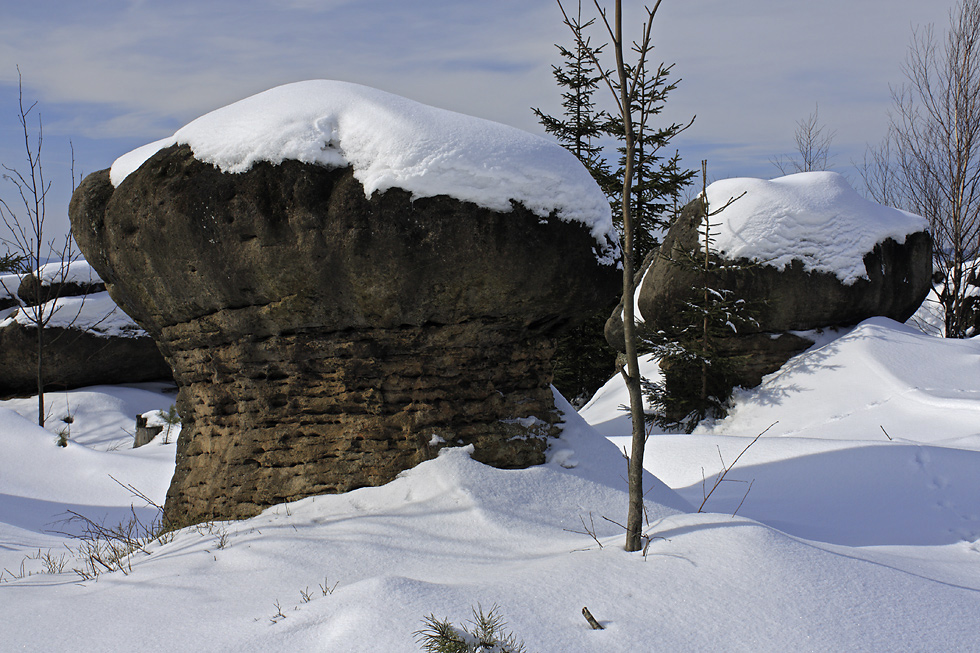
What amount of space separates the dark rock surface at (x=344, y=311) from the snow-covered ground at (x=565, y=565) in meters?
0.32

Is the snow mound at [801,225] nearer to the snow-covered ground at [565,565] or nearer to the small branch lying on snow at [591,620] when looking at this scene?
the snow-covered ground at [565,565]

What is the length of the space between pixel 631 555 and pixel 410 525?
4.37ft

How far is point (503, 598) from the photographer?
289cm

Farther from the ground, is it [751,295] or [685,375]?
[751,295]

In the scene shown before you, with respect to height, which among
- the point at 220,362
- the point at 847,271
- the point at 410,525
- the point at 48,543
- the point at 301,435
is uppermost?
the point at 847,271

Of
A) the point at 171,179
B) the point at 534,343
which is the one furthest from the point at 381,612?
the point at 171,179

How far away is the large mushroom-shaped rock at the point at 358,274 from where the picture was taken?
455 cm

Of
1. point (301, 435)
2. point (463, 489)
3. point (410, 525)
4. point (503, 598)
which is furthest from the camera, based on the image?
point (301, 435)

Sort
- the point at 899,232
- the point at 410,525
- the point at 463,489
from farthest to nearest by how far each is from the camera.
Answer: the point at 899,232, the point at 463,489, the point at 410,525

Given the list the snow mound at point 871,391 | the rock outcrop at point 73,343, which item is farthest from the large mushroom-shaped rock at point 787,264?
the rock outcrop at point 73,343

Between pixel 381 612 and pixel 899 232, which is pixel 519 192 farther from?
pixel 899 232

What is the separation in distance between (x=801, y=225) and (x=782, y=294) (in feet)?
3.96

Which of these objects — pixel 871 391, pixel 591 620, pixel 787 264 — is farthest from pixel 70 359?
pixel 591 620

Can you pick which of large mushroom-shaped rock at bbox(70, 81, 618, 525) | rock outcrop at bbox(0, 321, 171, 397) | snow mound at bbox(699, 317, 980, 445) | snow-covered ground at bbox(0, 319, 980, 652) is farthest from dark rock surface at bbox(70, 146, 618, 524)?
rock outcrop at bbox(0, 321, 171, 397)
